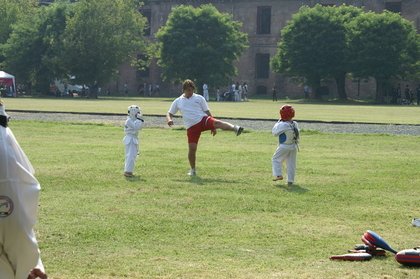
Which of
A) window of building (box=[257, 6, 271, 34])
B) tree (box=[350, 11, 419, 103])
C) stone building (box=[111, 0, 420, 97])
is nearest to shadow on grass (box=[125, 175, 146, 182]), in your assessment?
tree (box=[350, 11, 419, 103])

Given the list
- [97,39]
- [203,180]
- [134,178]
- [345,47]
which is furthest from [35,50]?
[203,180]

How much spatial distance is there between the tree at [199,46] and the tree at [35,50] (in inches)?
352

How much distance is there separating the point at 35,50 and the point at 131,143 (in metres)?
68.1

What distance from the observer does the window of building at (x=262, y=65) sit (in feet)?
295

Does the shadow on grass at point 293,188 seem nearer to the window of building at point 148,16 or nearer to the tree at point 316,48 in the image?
the tree at point 316,48

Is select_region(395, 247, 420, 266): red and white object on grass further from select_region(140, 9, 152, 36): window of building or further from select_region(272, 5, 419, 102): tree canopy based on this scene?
select_region(140, 9, 152, 36): window of building

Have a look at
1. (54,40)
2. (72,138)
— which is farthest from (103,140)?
(54,40)

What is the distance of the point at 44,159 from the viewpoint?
1794 centimetres

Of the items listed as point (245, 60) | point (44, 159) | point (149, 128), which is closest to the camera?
point (44, 159)

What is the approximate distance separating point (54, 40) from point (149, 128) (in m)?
53.4

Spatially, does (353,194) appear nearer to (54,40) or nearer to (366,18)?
(366,18)

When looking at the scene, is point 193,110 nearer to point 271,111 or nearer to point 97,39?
point 271,111

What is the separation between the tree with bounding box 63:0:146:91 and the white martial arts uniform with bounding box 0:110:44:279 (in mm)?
73627

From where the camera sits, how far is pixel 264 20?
9112cm
